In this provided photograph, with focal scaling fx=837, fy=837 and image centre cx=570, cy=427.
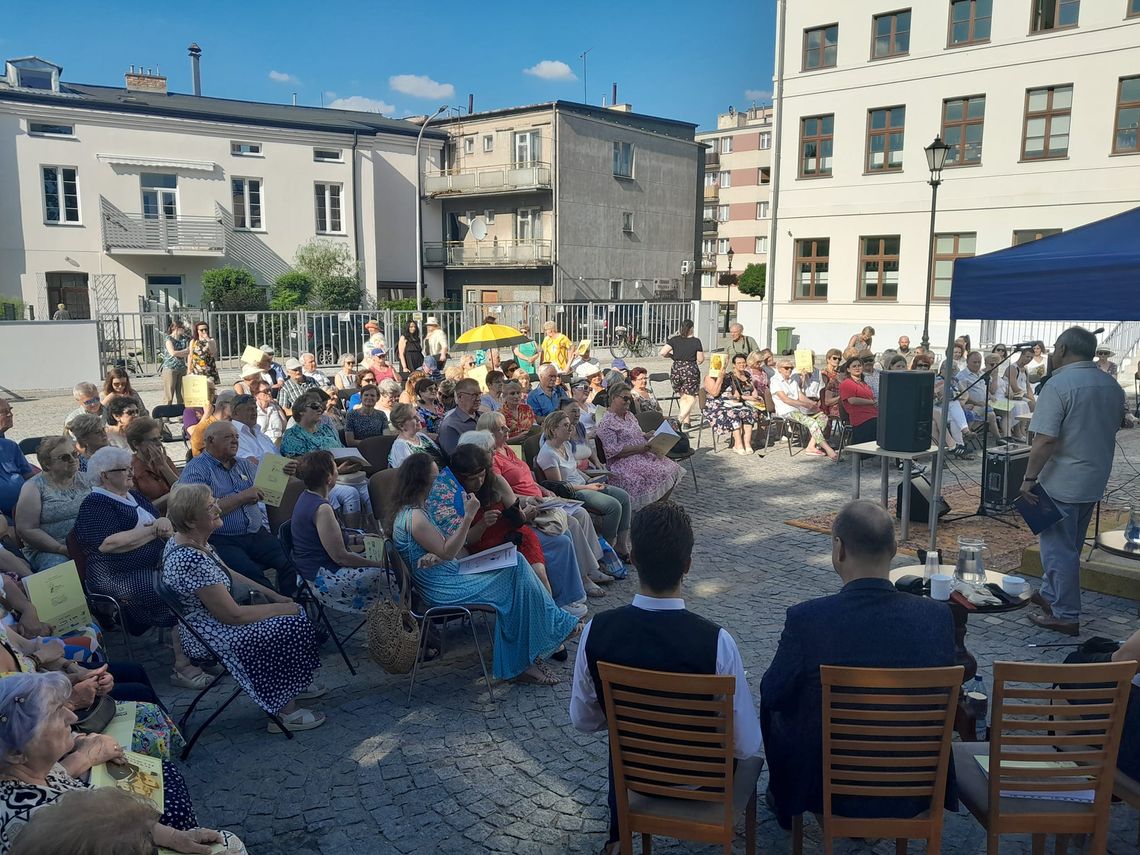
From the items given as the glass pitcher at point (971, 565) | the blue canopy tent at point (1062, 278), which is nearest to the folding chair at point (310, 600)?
the glass pitcher at point (971, 565)

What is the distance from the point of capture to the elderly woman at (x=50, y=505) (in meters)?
5.11

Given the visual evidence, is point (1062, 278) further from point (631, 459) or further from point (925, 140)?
point (925, 140)

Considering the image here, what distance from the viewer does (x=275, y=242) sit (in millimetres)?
33719

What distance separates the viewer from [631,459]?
8.05 metres

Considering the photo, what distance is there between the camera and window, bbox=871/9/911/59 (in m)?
26.6

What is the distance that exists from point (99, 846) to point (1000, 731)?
2.60 m

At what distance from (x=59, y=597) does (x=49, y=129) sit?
3156 centimetres

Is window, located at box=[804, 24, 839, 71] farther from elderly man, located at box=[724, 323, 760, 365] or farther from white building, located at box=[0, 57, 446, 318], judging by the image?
white building, located at box=[0, 57, 446, 318]

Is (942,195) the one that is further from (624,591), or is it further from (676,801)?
(676,801)

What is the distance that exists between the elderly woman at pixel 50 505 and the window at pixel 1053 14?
27.8m

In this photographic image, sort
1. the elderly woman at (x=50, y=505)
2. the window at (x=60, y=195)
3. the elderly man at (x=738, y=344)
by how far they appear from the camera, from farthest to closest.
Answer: the window at (x=60, y=195)
the elderly man at (x=738, y=344)
the elderly woman at (x=50, y=505)

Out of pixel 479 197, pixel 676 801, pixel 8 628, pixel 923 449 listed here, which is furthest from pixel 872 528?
pixel 479 197

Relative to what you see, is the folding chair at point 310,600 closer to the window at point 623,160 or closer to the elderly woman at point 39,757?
the elderly woman at point 39,757

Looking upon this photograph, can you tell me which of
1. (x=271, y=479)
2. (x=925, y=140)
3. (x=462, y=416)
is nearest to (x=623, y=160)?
(x=925, y=140)
